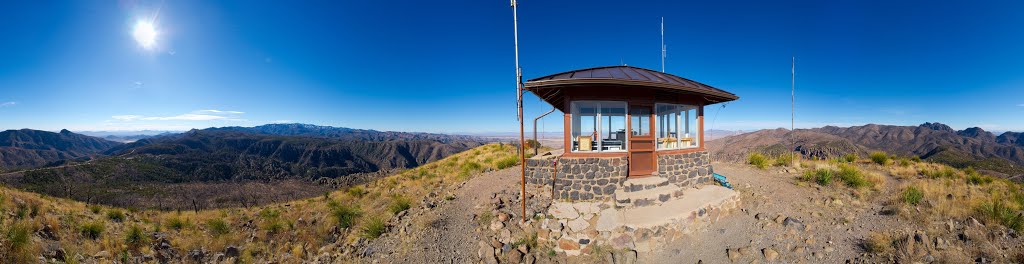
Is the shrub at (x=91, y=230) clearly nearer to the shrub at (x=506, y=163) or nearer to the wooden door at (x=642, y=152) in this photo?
the shrub at (x=506, y=163)

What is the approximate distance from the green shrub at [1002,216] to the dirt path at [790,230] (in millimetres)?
1607

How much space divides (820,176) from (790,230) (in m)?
6.25

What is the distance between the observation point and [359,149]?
146000 millimetres

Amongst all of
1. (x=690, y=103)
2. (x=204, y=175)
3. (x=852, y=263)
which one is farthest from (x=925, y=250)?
(x=204, y=175)

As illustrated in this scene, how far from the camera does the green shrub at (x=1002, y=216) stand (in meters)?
7.30

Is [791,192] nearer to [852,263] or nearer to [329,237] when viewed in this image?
[852,263]

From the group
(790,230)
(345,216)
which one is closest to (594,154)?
(790,230)

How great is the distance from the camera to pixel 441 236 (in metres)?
8.63

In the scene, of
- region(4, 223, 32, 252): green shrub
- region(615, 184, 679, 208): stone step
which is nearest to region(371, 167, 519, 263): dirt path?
region(615, 184, 679, 208): stone step

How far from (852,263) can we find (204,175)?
103m

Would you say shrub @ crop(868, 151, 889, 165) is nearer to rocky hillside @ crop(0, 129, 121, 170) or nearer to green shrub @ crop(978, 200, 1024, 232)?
green shrub @ crop(978, 200, 1024, 232)

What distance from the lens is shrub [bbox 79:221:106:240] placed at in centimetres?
996

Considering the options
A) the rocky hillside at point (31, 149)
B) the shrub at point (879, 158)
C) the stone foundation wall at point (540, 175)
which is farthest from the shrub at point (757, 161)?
the rocky hillside at point (31, 149)

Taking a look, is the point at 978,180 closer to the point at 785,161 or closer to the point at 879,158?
the point at 879,158
